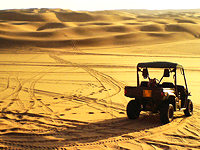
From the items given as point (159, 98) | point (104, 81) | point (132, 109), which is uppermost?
point (159, 98)

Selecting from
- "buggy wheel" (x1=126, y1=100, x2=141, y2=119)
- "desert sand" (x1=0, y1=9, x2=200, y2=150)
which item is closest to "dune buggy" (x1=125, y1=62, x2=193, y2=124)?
"buggy wheel" (x1=126, y1=100, x2=141, y2=119)

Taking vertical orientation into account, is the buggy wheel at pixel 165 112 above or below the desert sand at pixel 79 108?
above

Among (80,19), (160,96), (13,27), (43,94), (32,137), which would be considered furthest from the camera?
(80,19)

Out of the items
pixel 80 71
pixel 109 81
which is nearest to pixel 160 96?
pixel 109 81

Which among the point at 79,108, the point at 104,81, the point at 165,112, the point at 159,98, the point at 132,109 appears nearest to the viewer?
the point at 159,98

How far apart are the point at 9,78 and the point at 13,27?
1312 inches

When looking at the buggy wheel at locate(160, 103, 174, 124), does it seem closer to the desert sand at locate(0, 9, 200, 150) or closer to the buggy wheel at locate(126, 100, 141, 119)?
the desert sand at locate(0, 9, 200, 150)

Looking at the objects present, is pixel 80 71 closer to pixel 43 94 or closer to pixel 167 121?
pixel 43 94

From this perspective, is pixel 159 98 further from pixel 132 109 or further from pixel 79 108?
pixel 79 108

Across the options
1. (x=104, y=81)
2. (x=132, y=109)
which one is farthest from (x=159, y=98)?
(x=104, y=81)

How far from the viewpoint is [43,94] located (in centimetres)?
1281

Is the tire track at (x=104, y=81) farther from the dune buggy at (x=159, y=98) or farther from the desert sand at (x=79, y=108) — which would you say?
the dune buggy at (x=159, y=98)

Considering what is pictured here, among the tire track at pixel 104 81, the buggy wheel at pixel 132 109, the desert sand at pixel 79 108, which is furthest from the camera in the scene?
the tire track at pixel 104 81

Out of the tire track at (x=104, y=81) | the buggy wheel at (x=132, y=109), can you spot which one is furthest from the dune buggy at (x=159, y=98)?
the tire track at (x=104, y=81)
